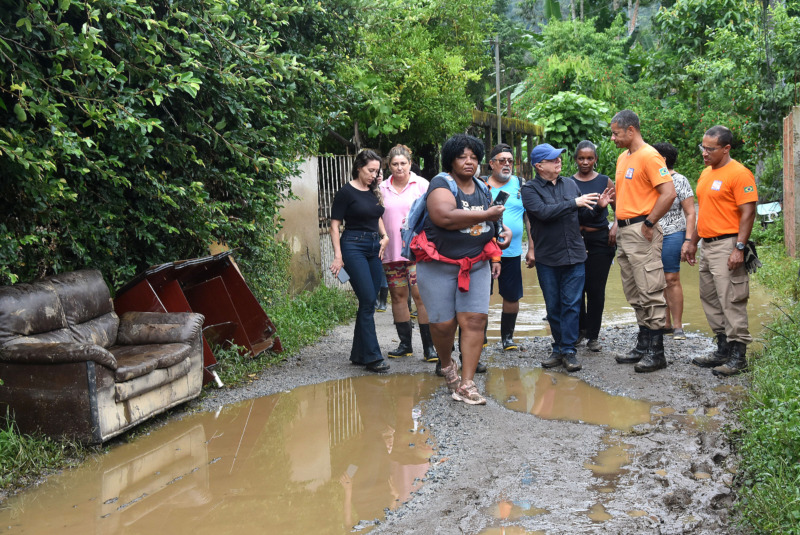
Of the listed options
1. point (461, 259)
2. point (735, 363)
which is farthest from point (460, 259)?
point (735, 363)

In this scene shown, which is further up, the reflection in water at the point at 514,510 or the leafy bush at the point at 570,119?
the leafy bush at the point at 570,119

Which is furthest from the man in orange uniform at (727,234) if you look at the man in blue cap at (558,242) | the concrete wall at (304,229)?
the concrete wall at (304,229)

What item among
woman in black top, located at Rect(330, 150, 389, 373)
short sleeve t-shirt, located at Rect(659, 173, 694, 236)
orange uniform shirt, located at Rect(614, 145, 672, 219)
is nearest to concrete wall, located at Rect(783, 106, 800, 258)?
short sleeve t-shirt, located at Rect(659, 173, 694, 236)

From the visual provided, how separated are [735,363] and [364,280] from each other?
10.4 ft

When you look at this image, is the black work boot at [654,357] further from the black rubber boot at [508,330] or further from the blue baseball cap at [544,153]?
the blue baseball cap at [544,153]

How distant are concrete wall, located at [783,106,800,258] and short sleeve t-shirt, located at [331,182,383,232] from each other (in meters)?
6.82

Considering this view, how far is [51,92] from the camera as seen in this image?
202 inches

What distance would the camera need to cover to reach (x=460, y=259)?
567 centimetres

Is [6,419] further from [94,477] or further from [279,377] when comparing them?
[279,377]

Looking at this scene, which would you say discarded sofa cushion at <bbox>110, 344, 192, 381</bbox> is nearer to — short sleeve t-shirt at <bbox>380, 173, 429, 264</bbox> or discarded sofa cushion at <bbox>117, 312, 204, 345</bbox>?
discarded sofa cushion at <bbox>117, 312, 204, 345</bbox>

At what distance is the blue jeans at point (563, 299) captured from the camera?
6707 millimetres

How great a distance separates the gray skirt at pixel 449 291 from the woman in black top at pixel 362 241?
1.21 metres

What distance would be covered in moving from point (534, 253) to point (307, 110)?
9.24ft

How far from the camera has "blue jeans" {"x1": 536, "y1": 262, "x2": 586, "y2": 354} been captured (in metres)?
6.71
